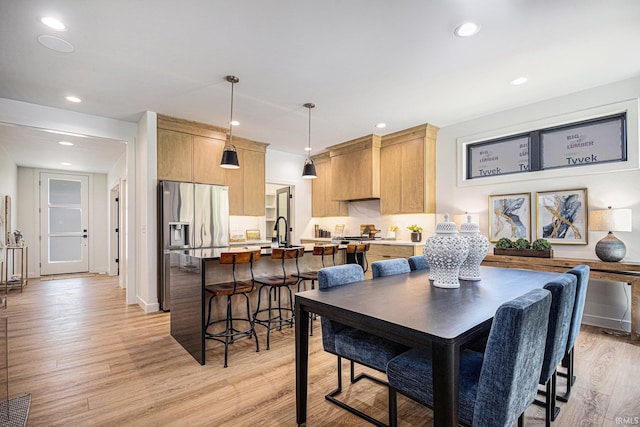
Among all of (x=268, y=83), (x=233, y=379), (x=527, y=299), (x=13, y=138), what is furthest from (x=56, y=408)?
(x=13, y=138)

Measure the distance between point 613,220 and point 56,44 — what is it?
17.7 feet

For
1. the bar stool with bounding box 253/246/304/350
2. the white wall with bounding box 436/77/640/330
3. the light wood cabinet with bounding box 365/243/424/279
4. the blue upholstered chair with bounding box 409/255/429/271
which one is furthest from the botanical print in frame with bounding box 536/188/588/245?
the bar stool with bounding box 253/246/304/350

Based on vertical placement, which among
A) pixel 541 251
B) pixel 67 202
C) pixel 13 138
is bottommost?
pixel 541 251

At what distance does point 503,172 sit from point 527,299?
12.3 ft

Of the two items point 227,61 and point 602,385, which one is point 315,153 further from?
point 602,385

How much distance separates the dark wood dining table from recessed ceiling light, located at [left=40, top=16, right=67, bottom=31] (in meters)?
2.69

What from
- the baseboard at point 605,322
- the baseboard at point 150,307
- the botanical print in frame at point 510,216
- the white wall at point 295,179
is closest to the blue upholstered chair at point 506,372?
the baseboard at point 605,322

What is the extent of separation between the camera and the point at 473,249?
7.10ft

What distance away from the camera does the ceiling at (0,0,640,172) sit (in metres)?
2.27

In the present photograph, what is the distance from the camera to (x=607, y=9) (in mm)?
2260

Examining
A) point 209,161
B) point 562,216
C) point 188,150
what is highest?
point 188,150

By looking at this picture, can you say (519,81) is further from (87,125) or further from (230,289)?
(87,125)

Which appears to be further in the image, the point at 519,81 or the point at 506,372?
the point at 519,81

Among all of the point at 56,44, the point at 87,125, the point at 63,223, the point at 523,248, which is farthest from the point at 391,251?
the point at 63,223
